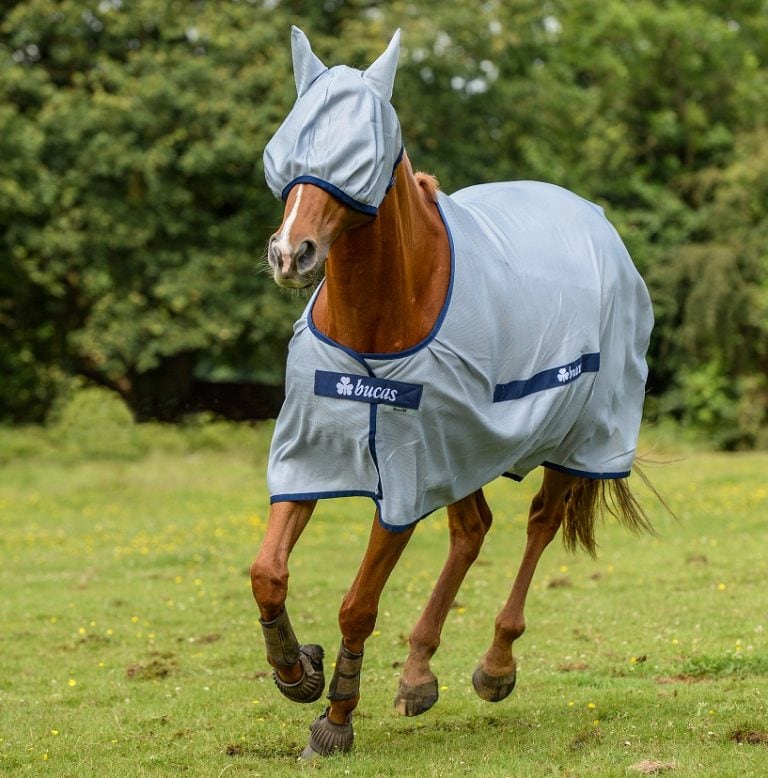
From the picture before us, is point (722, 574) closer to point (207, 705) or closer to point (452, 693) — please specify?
point (452, 693)

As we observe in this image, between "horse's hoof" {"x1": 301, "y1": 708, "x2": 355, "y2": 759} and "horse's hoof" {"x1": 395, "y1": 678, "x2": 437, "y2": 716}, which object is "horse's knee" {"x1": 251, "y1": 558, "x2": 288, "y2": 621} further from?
"horse's hoof" {"x1": 395, "y1": 678, "x2": 437, "y2": 716}

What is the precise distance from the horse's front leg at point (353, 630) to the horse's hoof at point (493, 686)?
1.08m

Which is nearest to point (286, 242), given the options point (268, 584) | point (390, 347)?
point (390, 347)

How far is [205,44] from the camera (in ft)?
82.0

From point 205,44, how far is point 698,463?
12840 millimetres

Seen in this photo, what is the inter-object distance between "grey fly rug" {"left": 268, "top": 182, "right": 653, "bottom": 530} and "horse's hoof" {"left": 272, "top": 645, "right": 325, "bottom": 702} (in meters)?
0.81

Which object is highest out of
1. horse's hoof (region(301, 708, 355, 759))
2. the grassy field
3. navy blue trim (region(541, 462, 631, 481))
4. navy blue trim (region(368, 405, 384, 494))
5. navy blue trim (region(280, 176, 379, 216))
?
navy blue trim (region(280, 176, 379, 216))

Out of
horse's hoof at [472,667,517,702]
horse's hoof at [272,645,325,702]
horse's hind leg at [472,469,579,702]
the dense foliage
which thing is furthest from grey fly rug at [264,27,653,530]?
the dense foliage

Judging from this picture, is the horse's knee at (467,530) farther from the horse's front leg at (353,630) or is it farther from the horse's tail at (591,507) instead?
the horse's front leg at (353,630)

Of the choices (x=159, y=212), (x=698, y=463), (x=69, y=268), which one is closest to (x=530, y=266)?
(x=698, y=463)

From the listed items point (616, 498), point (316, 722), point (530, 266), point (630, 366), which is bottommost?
point (316, 722)

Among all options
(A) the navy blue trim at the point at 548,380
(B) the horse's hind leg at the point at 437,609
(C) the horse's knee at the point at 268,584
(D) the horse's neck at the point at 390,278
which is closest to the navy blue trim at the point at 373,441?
(D) the horse's neck at the point at 390,278

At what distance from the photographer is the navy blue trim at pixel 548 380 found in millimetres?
5664

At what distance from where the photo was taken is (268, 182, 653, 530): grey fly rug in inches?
204
